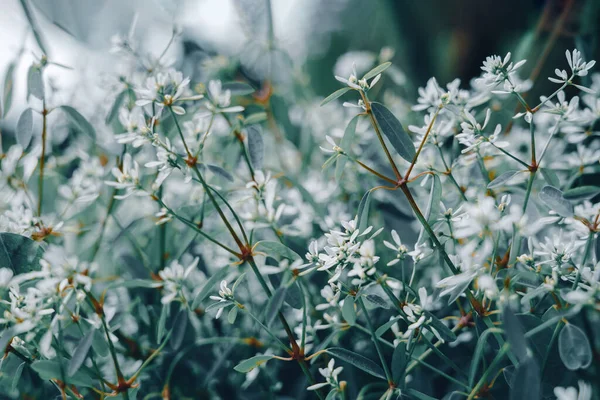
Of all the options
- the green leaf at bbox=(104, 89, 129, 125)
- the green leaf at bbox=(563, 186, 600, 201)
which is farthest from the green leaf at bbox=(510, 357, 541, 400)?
the green leaf at bbox=(104, 89, 129, 125)

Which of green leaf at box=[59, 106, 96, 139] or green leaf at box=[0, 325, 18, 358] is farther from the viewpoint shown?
green leaf at box=[59, 106, 96, 139]

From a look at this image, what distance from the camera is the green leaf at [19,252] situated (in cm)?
31

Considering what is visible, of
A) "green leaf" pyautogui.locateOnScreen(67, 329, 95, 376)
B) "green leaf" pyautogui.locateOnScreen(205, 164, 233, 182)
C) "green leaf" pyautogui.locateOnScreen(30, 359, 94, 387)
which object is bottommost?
"green leaf" pyautogui.locateOnScreen(30, 359, 94, 387)

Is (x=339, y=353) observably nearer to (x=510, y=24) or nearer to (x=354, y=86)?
(x=354, y=86)

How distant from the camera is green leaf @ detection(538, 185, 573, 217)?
25 cm

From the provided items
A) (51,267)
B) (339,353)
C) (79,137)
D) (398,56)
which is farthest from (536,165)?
(398,56)

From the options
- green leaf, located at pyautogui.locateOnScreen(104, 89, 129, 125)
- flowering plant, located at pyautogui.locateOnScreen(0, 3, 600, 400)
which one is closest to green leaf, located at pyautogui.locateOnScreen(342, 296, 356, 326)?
flowering plant, located at pyautogui.locateOnScreen(0, 3, 600, 400)

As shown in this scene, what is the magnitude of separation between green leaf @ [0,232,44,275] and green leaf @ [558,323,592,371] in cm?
31

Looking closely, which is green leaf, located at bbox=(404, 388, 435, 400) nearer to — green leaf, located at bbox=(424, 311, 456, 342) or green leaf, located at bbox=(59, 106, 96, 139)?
green leaf, located at bbox=(424, 311, 456, 342)

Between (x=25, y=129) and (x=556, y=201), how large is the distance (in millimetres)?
361

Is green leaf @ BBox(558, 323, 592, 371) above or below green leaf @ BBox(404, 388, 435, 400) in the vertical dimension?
Result: above

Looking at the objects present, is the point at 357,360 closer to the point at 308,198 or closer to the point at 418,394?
the point at 418,394

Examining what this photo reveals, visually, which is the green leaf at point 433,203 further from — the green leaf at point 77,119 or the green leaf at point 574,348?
the green leaf at point 77,119

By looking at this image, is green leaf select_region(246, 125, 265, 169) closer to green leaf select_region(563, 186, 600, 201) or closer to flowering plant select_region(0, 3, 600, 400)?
flowering plant select_region(0, 3, 600, 400)
